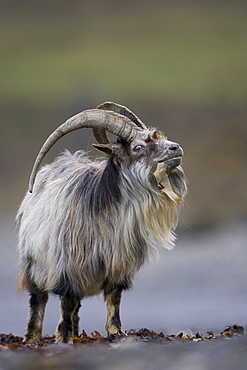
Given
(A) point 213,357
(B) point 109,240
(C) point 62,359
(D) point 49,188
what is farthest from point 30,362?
(D) point 49,188

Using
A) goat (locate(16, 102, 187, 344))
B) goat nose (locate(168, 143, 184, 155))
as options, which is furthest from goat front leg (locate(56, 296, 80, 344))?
goat nose (locate(168, 143, 184, 155))

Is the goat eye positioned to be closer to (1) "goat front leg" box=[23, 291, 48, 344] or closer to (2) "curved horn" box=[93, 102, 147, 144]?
(2) "curved horn" box=[93, 102, 147, 144]

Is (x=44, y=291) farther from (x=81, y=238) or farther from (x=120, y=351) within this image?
(x=120, y=351)

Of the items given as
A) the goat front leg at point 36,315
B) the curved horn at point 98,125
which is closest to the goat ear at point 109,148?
the curved horn at point 98,125

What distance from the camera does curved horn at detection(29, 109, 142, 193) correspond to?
14.9 metres

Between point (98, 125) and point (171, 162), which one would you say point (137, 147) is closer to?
point (171, 162)

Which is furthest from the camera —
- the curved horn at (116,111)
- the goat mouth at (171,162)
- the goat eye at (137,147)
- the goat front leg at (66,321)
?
the curved horn at (116,111)

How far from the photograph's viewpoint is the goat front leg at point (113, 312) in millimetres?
15219

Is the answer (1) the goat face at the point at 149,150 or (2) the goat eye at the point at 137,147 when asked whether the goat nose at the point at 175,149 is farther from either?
(2) the goat eye at the point at 137,147

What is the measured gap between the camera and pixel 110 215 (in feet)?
49.2

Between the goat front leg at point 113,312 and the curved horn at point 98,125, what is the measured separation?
1790mm

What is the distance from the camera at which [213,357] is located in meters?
12.0

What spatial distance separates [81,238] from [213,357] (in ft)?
11.7

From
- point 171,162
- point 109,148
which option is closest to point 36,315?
point 109,148
